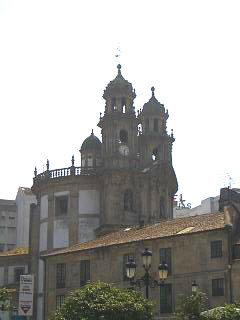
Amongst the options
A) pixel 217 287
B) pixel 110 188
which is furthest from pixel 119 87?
pixel 217 287

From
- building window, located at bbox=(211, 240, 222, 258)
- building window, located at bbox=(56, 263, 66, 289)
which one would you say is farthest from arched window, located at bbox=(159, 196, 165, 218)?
building window, located at bbox=(211, 240, 222, 258)

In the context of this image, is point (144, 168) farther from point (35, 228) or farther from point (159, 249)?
point (159, 249)

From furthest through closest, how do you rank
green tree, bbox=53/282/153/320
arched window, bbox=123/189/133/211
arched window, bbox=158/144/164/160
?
arched window, bbox=158/144/164/160, arched window, bbox=123/189/133/211, green tree, bbox=53/282/153/320

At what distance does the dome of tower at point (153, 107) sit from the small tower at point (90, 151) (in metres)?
6.29

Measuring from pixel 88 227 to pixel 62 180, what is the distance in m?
5.47

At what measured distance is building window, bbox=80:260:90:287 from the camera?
161ft

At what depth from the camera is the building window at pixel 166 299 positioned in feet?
141

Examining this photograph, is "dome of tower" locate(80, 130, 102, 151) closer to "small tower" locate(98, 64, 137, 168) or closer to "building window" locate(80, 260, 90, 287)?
"small tower" locate(98, 64, 137, 168)

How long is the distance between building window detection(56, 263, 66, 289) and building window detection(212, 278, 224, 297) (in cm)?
1330

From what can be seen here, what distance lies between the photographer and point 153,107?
2726 inches

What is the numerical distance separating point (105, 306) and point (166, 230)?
21013 millimetres

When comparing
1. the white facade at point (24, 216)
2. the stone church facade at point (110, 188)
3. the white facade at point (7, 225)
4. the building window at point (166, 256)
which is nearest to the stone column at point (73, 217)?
the stone church facade at point (110, 188)

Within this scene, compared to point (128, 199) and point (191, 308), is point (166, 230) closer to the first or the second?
point (128, 199)

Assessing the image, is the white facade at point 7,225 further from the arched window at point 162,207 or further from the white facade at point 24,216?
the arched window at point 162,207
